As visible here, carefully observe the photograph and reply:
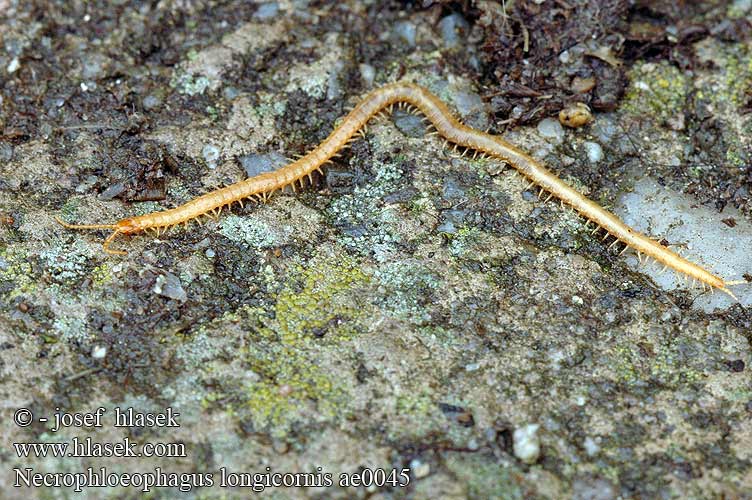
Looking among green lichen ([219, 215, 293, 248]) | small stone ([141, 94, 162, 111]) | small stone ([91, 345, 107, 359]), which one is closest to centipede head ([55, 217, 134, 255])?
green lichen ([219, 215, 293, 248])

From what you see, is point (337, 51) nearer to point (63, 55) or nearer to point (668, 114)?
point (63, 55)

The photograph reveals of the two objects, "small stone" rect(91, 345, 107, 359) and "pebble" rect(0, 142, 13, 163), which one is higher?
"pebble" rect(0, 142, 13, 163)

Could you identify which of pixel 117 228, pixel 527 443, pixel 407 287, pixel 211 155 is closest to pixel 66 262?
pixel 117 228

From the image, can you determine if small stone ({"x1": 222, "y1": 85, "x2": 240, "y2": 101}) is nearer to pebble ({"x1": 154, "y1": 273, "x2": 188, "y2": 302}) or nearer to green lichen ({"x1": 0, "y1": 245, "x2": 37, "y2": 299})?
pebble ({"x1": 154, "y1": 273, "x2": 188, "y2": 302})

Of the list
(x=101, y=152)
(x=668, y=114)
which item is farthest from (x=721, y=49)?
(x=101, y=152)

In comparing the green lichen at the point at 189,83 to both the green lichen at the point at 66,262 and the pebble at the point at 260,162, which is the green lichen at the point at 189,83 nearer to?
the pebble at the point at 260,162
